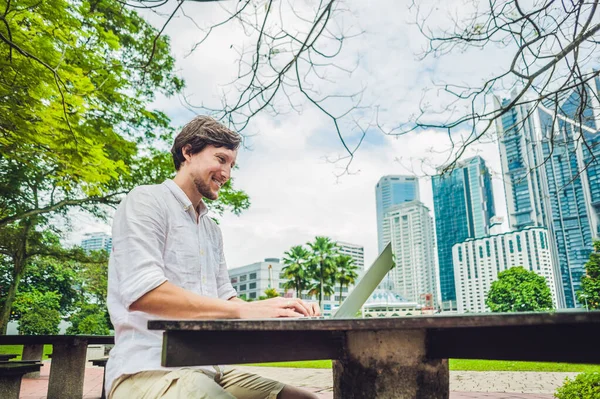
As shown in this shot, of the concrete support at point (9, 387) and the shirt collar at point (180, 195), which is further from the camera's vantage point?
the concrete support at point (9, 387)

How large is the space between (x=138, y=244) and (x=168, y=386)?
40 centimetres

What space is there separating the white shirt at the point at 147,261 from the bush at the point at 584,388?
3746mm

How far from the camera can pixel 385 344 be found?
1.10 m

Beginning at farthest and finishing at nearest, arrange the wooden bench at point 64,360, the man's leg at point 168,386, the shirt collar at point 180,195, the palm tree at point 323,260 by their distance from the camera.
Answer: the palm tree at point 323,260 < the wooden bench at point 64,360 < the shirt collar at point 180,195 < the man's leg at point 168,386

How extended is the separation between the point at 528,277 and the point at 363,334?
56529 millimetres

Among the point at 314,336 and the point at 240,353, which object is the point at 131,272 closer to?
the point at 240,353

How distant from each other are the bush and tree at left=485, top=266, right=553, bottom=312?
48.9 metres

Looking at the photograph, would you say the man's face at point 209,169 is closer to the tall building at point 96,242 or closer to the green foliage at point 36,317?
the tall building at point 96,242

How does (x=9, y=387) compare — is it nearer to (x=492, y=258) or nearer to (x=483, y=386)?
(x=483, y=386)

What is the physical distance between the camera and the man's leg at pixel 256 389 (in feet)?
4.55

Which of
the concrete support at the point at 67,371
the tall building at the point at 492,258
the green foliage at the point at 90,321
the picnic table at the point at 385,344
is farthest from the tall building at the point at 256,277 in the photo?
the picnic table at the point at 385,344

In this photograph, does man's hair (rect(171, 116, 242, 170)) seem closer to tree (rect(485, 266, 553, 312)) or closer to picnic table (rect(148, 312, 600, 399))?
picnic table (rect(148, 312, 600, 399))

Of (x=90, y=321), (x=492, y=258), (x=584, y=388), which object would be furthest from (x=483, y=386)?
(x=492, y=258)

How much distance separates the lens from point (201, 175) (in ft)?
5.30
